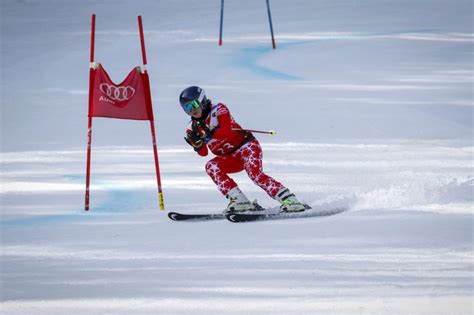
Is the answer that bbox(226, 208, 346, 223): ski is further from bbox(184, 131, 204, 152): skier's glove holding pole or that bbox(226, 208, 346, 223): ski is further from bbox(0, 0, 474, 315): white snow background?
bbox(184, 131, 204, 152): skier's glove holding pole

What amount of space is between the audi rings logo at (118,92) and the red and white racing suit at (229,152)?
0.78 metres

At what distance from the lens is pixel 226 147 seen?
6.85 metres

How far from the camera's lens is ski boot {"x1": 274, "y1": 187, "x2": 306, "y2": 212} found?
22.1 feet

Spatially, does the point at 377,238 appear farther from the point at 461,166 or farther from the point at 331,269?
the point at 461,166

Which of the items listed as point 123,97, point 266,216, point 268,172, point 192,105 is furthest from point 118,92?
point 268,172

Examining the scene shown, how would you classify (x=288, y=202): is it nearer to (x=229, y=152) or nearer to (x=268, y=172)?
(x=229, y=152)

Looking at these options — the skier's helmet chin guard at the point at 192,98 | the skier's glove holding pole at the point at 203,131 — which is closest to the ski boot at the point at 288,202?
the skier's glove holding pole at the point at 203,131

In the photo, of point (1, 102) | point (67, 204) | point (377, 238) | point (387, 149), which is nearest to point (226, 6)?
point (1, 102)

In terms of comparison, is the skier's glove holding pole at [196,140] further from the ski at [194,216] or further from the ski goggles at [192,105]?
the ski at [194,216]

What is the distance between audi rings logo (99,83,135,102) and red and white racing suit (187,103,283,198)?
0.78 m

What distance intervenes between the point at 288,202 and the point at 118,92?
1.70 meters

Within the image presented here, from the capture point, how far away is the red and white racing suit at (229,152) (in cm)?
672

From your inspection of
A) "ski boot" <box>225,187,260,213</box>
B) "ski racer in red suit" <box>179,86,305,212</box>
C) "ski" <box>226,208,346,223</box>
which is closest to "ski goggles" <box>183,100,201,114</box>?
"ski racer in red suit" <box>179,86,305,212</box>

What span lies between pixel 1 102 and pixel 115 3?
14.0m
